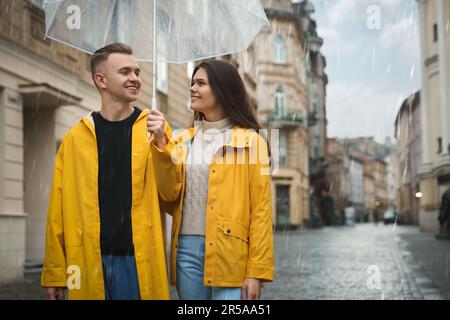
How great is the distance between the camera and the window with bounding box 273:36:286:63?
41375mm

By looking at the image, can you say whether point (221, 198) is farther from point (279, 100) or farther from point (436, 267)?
point (279, 100)

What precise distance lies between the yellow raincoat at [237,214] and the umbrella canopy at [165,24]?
2.06ft

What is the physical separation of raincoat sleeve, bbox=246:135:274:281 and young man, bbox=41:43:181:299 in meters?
0.33

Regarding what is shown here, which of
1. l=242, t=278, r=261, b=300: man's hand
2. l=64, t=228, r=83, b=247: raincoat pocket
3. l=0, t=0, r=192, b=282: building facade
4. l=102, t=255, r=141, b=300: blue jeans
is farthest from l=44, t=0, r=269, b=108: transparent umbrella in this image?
l=0, t=0, r=192, b=282: building facade

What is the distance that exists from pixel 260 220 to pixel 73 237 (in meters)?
0.76

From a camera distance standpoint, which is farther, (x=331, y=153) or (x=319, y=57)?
(x=331, y=153)

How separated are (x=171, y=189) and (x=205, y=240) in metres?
0.25

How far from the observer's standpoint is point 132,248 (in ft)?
8.52

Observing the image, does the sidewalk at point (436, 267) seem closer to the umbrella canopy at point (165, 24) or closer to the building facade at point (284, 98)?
the umbrella canopy at point (165, 24)

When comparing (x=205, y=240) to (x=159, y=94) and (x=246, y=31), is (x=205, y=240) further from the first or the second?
(x=159, y=94)

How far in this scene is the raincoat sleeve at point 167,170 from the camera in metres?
2.48

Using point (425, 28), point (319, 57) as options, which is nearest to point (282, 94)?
point (425, 28)

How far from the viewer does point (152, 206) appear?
8.57 ft

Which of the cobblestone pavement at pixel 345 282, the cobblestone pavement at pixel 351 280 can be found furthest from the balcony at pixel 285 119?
the cobblestone pavement at pixel 345 282
